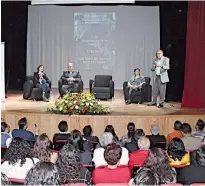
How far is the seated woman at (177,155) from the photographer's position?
4.28 meters

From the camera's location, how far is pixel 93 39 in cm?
1255

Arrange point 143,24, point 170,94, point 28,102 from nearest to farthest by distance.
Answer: point 28,102 → point 170,94 → point 143,24

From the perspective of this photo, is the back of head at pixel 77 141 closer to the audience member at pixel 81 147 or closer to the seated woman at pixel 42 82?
the audience member at pixel 81 147

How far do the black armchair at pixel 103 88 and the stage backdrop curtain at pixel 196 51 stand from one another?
173 cm

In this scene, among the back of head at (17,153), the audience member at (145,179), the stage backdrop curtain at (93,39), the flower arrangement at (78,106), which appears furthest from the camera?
the stage backdrop curtain at (93,39)

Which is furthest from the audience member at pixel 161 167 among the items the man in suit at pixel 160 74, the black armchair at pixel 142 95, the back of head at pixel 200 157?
the black armchair at pixel 142 95

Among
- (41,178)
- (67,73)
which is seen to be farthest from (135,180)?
→ (67,73)

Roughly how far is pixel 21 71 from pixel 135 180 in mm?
10291

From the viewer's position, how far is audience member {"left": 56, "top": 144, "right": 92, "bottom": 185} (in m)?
3.59

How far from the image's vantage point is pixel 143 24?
12.5m

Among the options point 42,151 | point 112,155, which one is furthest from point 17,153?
point 112,155

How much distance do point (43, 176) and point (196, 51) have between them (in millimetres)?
6742

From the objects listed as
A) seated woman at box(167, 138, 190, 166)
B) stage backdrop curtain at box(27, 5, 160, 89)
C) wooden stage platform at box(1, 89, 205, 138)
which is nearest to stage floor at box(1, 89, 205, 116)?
wooden stage platform at box(1, 89, 205, 138)

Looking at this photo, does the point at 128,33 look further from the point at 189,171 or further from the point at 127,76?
the point at 189,171
